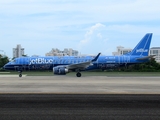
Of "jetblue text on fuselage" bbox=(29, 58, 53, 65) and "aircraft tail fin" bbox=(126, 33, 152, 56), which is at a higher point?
"aircraft tail fin" bbox=(126, 33, 152, 56)

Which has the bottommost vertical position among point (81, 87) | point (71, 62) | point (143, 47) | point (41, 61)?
point (81, 87)

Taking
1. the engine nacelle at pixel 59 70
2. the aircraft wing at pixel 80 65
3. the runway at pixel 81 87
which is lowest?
the runway at pixel 81 87

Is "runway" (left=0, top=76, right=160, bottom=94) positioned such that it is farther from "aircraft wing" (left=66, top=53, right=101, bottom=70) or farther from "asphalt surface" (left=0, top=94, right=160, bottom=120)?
"aircraft wing" (left=66, top=53, right=101, bottom=70)

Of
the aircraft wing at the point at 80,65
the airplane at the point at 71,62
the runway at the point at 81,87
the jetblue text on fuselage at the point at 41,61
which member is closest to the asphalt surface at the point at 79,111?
the runway at the point at 81,87

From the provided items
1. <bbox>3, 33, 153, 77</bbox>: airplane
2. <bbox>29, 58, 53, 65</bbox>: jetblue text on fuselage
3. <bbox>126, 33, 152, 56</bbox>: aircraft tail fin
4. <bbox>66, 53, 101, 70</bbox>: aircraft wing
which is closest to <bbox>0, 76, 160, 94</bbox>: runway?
<bbox>66, 53, 101, 70</bbox>: aircraft wing

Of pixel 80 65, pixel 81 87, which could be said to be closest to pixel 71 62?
pixel 80 65

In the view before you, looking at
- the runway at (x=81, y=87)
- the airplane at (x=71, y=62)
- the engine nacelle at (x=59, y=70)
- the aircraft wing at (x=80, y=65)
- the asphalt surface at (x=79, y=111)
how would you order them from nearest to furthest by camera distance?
the asphalt surface at (x=79, y=111) → the runway at (x=81, y=87) → the engine nacelle at (x=59, y=70) → the aircraft wing at (x=80, y=65) → the airplane at (x=71, y=62)

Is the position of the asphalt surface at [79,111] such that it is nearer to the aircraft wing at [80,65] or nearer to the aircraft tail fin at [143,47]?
the aircraft wing at [80,65]

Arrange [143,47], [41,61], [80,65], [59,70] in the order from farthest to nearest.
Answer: [143,47] < [41,61] < [80,65] < [59,70]

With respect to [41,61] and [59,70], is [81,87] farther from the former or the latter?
[41,61]

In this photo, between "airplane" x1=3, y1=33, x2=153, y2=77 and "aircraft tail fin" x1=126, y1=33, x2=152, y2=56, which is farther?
"aircraft tail fin" x1=126, y1=33, x2=152, y2=56

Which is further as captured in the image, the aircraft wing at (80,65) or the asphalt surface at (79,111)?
the aircraft wing at (80,65)

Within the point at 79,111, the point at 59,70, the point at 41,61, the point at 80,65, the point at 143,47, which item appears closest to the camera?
the point at 79,111

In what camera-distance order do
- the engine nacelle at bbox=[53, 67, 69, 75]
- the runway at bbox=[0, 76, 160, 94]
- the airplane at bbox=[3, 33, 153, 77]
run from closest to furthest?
the runway at bbox=[0, 76, 160, 94]
the engine nacelle at bbox=[53, 67, 69, 75]
the airplane at bbox=[3, 33, 153, 77]
